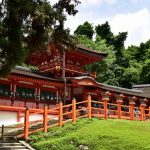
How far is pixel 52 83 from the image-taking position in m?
31.3

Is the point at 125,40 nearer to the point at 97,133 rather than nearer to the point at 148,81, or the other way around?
the point at 148,81

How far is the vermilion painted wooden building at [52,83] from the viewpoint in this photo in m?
28.9

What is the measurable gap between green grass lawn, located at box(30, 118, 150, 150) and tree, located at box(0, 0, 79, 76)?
490 centimetres

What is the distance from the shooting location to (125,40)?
7462 centimetres

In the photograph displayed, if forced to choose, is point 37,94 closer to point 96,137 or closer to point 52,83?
point 52,83

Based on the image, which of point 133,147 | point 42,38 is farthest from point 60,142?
point 42,38

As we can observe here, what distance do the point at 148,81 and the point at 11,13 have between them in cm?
5050

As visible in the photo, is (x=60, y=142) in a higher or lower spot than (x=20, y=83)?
lower

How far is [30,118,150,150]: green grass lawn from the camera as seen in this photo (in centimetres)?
1927

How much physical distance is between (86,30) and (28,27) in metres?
57.5

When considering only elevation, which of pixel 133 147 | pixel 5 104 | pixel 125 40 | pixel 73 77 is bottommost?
pixel 133 147

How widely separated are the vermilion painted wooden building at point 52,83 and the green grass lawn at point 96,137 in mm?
6558

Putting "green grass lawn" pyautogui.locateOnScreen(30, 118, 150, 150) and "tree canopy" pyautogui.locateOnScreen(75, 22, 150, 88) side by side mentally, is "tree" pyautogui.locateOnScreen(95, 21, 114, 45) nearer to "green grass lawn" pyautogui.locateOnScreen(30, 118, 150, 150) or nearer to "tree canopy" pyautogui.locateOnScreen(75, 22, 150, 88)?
"tree canopy" pyautogui.locateOnScreen(75, 22, 150, 88)

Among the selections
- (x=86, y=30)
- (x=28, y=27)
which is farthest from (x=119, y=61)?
(x=28, y=27)
